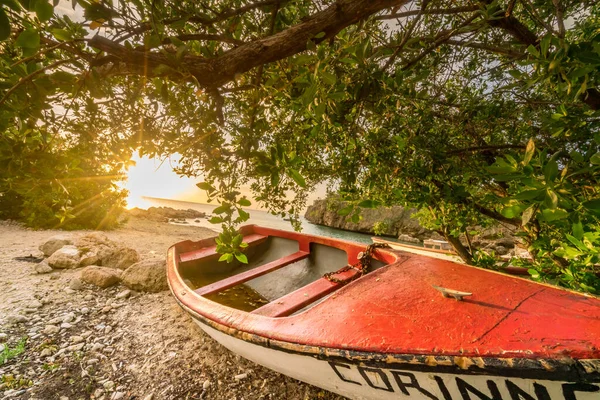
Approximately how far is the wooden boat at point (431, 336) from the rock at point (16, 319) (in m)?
2.78

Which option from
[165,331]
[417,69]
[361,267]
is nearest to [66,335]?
[165,331]

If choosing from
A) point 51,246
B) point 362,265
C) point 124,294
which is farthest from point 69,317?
point 51,246

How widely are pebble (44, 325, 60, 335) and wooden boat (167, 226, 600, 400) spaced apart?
2.17m

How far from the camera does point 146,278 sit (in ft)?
16.3

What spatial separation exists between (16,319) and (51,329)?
0.66 m

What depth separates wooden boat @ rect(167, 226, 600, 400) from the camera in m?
1.35

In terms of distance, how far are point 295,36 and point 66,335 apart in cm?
471

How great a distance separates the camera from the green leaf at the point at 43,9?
2.37 feet

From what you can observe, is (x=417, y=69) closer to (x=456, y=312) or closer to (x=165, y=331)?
(x=456, y=312)

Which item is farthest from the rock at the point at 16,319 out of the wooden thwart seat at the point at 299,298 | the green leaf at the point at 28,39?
the green leaf at the point at 28,39

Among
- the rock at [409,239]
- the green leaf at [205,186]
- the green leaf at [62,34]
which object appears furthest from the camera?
the rock at [409,239]

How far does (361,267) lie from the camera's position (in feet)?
12.1

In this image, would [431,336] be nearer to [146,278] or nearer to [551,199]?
[551,199]

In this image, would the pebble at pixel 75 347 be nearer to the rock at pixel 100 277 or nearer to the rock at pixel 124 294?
the rock at pixel 124 294
